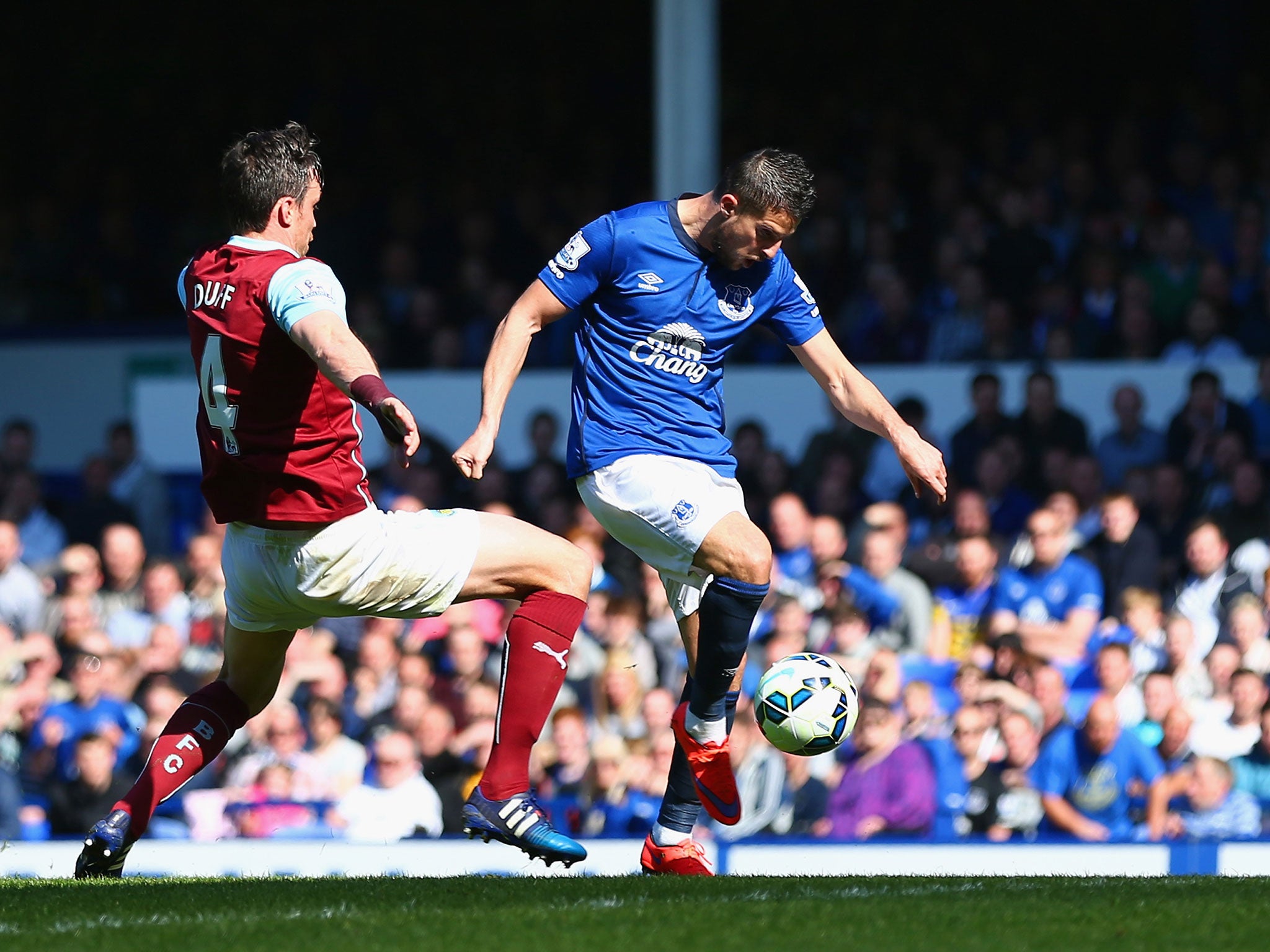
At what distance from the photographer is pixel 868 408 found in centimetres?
581

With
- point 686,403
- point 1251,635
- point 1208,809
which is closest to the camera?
point 686,403

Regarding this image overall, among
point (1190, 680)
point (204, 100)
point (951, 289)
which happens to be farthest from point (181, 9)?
point (1190, 680)

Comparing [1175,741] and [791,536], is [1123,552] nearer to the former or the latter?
[1175,741]

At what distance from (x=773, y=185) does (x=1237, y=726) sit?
431cm

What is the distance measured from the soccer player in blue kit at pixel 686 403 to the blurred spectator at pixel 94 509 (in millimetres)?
6565

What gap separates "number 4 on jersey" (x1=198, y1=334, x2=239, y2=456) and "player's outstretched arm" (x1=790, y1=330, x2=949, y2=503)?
75.0 inches

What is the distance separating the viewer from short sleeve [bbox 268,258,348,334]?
4.78m

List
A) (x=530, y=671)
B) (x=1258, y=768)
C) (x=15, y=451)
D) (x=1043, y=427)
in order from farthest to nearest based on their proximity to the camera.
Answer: (x=15, y=451)
(x=1043, y=427)
(x=1258, y=768)
(x=530, y=671)

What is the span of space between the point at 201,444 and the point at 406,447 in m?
1.05

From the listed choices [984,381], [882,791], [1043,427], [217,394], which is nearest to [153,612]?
[882,791]

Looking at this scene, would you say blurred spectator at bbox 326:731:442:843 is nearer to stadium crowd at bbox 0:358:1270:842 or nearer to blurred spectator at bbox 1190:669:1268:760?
stadium crowd at bbox 0:358:1270:842

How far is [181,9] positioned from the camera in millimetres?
17734

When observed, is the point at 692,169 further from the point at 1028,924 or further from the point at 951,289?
the point at 1028,924

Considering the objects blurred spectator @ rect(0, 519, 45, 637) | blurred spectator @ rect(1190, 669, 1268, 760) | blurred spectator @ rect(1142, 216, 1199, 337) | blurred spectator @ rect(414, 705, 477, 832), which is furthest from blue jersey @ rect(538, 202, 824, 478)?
blurred spectator @ rect(1142, 216, 1199, 337)
